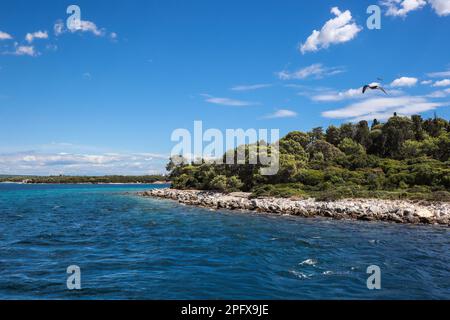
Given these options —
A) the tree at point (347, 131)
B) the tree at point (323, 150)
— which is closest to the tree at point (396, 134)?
the tree at point (323, 150)

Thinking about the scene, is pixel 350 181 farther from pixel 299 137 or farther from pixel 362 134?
pixel 362 134

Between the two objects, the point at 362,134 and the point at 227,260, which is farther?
the point at 362,134

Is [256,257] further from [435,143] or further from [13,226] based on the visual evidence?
[435,143]

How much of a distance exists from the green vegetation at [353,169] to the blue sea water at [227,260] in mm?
14797

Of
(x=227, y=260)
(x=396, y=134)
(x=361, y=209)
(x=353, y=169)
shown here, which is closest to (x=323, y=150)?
(x=396, y=134)

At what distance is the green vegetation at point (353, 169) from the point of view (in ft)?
139

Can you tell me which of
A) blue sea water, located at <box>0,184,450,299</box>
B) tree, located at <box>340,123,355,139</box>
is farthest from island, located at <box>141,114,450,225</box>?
blue sea water, located at <box>0,184,450,299</box>

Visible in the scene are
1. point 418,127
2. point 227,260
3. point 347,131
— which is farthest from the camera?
point 347,131

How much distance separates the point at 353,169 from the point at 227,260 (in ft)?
153

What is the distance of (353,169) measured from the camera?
59.8m

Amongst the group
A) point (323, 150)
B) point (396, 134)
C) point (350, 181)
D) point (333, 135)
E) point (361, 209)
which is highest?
point (333, 135)

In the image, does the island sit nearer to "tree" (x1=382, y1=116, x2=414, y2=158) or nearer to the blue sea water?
"tree" (x1=382, y1=116, x2=414, y2=158)

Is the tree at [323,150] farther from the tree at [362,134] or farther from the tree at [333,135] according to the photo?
the tree at [333,135]

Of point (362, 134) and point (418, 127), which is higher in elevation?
point (418, 127)
